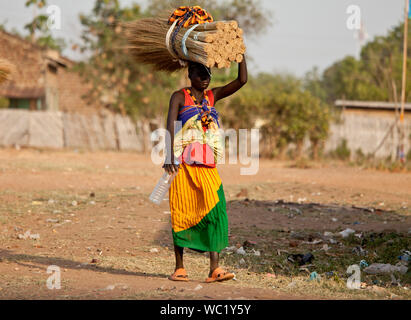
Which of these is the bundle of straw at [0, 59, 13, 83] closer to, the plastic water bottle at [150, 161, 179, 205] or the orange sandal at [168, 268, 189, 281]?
the plastic water bottle at [150, 161, 179, 205]

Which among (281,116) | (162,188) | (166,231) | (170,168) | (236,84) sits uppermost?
(281,116)

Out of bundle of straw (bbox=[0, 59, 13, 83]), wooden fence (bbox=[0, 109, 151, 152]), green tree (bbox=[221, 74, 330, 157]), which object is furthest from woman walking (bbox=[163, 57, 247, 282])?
wooden fence (bbox=[0, 109, 151, 152])

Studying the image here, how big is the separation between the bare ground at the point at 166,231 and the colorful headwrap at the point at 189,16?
2107 mm

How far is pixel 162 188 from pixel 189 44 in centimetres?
116

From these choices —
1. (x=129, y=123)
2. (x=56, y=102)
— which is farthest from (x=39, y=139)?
(x=56, y=102)

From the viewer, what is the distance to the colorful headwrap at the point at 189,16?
4820 millimetres

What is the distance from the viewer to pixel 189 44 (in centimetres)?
468

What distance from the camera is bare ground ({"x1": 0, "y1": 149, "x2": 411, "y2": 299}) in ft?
14.7

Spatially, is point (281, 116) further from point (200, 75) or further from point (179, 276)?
point (179, 276)

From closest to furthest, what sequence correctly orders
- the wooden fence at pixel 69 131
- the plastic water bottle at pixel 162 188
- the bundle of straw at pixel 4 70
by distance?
the plastic water bottle at pixel 162 188 → the bundle of straw at pixel 4 70 → the wooden fence at pixel 69 131

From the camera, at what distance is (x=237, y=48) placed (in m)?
4.53

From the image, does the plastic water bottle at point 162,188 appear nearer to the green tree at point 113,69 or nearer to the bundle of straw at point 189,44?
the bundle of straw at point 189,44

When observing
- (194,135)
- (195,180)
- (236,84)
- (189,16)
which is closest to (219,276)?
(195,180)

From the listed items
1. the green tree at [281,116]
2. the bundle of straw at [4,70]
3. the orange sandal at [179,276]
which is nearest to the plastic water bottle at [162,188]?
the orange sandal at [179,276]
